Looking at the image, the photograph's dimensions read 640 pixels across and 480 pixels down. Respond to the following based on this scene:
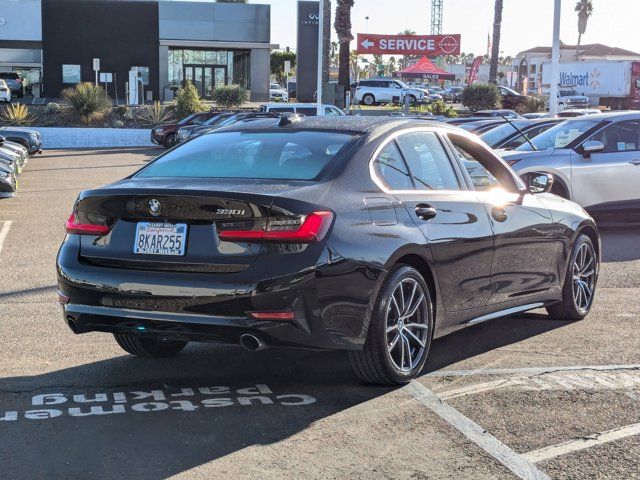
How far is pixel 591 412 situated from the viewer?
17.0ft

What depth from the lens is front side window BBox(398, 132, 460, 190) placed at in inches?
239

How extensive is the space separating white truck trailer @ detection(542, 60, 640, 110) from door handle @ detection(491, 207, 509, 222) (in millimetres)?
55076

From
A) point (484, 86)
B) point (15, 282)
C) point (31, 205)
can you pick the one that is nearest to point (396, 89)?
point (484, 86)

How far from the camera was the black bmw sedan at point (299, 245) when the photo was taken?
500 centimetres

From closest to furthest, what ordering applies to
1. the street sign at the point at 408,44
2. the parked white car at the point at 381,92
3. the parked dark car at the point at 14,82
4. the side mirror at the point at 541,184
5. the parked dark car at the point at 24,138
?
the side mirror at the point at 541,184 → the parked dark car at the point at 24,138 → the street sign at the point at 408,44 → the parked dark car at the point at 14,82 → the parked white car at the point at 381,92

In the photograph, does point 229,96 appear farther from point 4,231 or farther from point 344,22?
point 4,231

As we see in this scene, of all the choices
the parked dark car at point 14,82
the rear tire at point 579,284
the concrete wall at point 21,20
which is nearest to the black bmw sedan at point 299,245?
the rear tire at point 579,284

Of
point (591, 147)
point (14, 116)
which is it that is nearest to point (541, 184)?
point (591, 147)

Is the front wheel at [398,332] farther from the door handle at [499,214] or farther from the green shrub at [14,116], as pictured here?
the green shrub at [14,116]

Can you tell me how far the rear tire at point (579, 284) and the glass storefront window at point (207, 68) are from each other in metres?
54.8

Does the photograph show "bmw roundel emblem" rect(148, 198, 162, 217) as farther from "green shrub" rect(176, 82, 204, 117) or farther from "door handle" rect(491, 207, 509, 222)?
"green shrub" rect(176, 82, 204, 117)

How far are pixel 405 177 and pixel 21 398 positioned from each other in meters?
2.64

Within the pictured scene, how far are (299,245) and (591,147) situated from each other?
8.94 metres

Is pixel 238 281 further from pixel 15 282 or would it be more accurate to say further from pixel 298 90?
pixel 298 90
